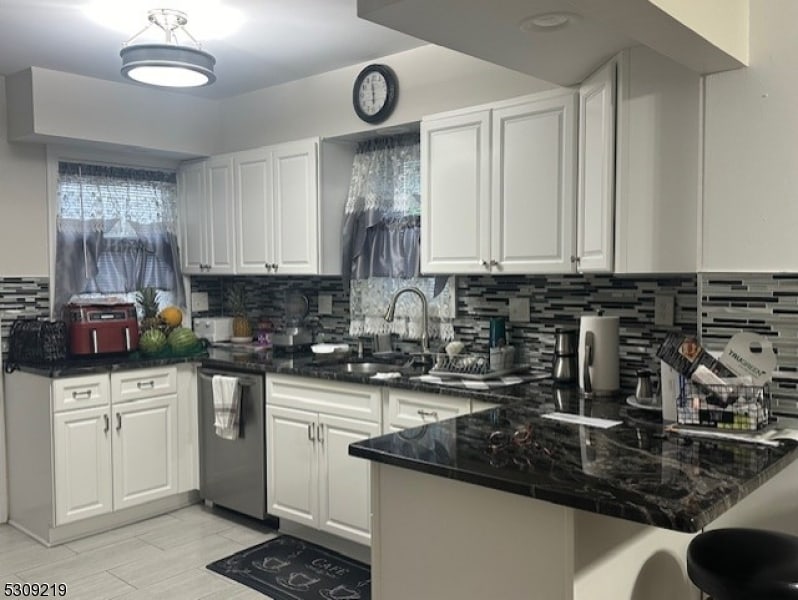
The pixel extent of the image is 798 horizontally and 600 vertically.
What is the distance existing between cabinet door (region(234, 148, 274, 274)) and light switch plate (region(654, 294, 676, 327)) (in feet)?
7.34

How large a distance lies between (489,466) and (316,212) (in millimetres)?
2435

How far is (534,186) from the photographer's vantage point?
2.92m

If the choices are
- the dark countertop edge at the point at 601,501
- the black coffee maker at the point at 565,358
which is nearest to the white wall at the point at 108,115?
the black coffee maker at the point at 565,358

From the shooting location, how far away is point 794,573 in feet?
5.14

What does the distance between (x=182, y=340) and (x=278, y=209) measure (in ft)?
3.23

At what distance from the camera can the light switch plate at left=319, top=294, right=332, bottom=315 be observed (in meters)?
4.25

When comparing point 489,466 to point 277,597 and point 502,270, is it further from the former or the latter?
point 277,597

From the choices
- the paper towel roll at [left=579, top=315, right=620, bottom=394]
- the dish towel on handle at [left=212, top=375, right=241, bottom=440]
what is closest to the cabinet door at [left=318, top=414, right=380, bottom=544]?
the dish towel on handle at [left=212, top=375, right=241, bottom=440]

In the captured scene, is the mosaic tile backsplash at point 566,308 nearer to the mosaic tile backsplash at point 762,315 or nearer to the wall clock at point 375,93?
the mosaic tile backsplash at point 762,315

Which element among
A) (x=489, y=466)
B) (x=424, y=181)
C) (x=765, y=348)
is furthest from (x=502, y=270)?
(x=489, y=466)

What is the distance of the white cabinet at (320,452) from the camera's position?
3195mm

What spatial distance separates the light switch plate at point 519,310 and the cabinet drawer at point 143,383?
200 cm

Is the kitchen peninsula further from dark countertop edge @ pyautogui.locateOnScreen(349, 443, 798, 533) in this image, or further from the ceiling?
the ceiling

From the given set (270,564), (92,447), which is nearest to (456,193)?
(270,564)
